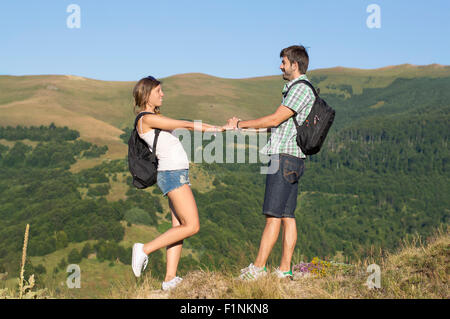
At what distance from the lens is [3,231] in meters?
86.4

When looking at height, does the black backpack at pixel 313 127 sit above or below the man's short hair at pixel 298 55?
below

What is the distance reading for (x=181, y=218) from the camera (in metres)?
4.30

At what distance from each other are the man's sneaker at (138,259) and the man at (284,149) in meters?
0.96

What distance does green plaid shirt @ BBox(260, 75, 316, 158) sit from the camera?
14.5 ft

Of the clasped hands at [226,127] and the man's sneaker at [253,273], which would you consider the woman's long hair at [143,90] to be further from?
the man's sneaker at [253,273]

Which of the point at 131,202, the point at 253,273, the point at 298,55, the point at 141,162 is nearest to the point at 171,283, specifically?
the point at 253,273

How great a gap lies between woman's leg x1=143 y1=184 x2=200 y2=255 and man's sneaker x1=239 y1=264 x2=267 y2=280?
0.65 meters

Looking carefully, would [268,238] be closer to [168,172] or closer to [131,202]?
[168,172]

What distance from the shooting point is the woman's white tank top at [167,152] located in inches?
165

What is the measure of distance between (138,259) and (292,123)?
2.00m

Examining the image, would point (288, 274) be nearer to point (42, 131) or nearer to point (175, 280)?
point (175, 280)

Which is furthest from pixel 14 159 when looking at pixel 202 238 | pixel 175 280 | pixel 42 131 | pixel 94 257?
pixel 175 280

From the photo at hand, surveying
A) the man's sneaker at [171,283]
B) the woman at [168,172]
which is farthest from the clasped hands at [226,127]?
the man's sneaker at [171,283]

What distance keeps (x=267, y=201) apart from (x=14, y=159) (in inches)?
5698
